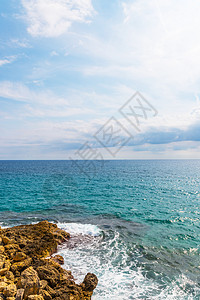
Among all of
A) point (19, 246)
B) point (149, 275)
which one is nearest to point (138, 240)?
point (149, 275)

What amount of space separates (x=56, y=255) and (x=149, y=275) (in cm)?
814

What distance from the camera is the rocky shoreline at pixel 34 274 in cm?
973

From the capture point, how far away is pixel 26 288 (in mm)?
9711

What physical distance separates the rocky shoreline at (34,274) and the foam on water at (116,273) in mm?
1109

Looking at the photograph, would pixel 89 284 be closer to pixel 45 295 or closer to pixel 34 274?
pixel 45 295

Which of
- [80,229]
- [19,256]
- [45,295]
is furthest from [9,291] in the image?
[80,229]

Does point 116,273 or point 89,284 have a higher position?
point 89,284

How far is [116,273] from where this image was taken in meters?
14.3

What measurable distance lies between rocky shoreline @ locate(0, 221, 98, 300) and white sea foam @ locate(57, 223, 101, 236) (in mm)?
4010

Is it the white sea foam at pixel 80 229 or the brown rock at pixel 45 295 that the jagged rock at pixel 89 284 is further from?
the white sea foam at pixel 80 229

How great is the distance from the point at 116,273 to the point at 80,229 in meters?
8.93

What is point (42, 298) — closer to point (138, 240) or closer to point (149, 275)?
point (149, 275)

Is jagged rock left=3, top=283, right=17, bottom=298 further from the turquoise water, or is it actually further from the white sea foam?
the white sea foam

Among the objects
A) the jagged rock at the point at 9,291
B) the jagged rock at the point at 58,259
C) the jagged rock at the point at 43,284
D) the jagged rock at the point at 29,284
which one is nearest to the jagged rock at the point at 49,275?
the jagged rock at the point at 43,284
